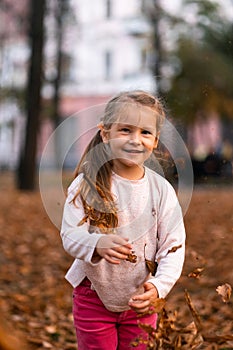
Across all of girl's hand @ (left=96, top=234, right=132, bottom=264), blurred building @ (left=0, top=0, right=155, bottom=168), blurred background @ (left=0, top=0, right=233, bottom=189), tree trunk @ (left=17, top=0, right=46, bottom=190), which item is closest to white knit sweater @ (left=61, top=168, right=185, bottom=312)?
girl's hand @ (left=96, top=234, right=132, bottom=264)

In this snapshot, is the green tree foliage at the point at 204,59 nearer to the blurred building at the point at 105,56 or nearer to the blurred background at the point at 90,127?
the blurred background at the point at 90,127

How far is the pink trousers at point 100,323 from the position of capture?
11.4 ft

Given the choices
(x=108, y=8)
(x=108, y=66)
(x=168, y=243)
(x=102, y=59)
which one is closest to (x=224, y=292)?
(x=168, y=243)

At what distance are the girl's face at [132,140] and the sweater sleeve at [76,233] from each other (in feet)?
0.61

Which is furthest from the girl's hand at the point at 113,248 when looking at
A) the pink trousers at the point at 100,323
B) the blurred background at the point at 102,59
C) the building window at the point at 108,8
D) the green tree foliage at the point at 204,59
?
the building window at the point at 108,8

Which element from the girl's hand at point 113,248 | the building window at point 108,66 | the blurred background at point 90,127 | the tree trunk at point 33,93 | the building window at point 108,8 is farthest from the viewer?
the building window at point 108,66

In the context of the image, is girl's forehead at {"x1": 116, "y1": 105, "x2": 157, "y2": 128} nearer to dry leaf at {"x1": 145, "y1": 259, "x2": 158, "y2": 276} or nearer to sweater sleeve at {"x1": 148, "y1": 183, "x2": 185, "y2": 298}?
sweater sleeve at {"x1": 148, "y1": 183, "x2": 185, "y2": 298}

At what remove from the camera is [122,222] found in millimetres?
3340

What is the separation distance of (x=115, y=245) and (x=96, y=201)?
25 centimetres

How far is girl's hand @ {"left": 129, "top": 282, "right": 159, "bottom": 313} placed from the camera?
3.25m

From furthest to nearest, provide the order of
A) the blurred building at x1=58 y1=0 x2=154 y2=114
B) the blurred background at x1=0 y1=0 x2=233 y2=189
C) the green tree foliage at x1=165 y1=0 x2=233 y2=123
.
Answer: the blurred building at x1=58 y1=0 x2=154 y2=114, the green tree foliage at x1=165 y1=0 x2=233 y2=123, the blurred background at x1=0 y1=0 x2=233 y2=189

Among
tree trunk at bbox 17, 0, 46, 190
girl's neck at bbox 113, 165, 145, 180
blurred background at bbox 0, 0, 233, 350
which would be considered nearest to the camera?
girl's neck at bbox 113, 165, 145, 180

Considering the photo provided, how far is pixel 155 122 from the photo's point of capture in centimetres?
344

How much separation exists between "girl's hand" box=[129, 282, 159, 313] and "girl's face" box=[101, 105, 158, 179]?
17.6 inches
